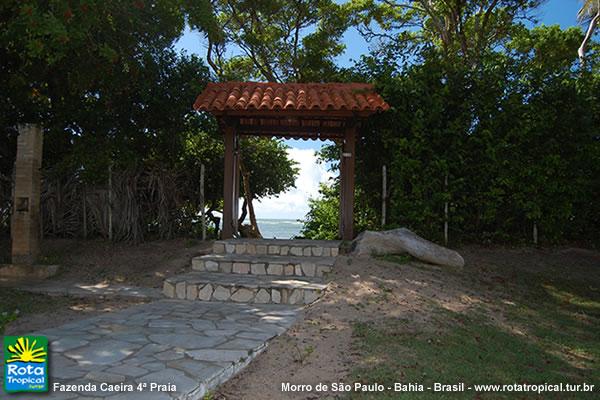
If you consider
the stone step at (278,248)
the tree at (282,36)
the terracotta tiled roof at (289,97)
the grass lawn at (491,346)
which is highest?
the tree at (282,36)

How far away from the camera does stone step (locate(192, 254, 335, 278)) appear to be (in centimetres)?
659

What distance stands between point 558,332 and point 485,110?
197 inches

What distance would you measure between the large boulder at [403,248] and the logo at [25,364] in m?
5.06

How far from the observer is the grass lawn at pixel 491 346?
3.43 meters

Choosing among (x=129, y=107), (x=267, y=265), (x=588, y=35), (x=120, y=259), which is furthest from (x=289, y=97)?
(x=588, y=35)

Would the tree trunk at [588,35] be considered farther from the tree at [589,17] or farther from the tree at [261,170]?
the tree at [261,170]

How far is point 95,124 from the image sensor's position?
9242mm

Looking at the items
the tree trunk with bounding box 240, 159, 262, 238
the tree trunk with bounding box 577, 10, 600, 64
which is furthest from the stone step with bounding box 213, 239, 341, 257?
the tree trunk with bounding box 577, 10, 600, 64

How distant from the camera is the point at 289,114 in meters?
8.05

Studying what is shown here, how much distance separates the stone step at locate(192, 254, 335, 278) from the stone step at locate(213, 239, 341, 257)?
0.27 meters

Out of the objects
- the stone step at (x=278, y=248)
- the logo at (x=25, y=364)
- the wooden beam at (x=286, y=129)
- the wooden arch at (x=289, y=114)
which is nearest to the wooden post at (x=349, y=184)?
the wooden arch at (x=289, y=114)

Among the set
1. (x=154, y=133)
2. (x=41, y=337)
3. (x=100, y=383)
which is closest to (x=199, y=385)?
(x=100, y=383)

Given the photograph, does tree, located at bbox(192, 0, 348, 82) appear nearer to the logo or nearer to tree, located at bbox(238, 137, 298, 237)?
tree, located at bbox(238, 137, 298, 237)

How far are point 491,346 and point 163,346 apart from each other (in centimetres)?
323
